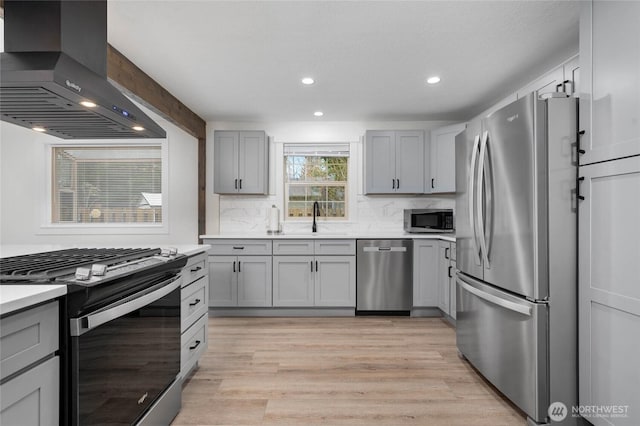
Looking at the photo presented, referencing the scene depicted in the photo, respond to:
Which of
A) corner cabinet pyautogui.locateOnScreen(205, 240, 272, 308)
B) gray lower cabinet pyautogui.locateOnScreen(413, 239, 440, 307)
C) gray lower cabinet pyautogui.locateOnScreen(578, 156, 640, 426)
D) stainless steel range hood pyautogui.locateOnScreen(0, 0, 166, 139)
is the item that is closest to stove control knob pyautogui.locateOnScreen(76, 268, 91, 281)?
stainless steel range hood pyautogui.locateOnScreen(0, 0, 166, 139)

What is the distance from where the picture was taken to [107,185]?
4539mm

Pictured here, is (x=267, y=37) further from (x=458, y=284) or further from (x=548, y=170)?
(x=458, y=284)

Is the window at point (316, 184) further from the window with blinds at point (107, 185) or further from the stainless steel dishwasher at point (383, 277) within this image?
the window with blinds at point (107, 185)

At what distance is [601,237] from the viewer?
1598 mm

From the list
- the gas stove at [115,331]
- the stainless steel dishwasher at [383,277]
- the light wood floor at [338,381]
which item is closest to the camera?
the gas stove at [115,331]

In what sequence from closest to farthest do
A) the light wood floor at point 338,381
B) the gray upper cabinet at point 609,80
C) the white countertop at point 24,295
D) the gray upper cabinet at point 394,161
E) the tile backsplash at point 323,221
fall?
the white countertop at point 24,295, the gray upper cabinet at point 609,80, the light wood floor at point 338,381, the gray upper cabinet at point 394,161, the tile backsplash at point 323,221

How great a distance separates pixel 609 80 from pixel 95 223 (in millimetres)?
5455

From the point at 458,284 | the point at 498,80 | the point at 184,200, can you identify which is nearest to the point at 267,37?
the point at 498,80

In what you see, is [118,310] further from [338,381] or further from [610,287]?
[610,287]

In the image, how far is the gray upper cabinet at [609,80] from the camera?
1434 mm

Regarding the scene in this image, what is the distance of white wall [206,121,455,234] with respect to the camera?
4500mm

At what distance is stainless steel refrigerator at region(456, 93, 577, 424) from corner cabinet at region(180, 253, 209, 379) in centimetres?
199

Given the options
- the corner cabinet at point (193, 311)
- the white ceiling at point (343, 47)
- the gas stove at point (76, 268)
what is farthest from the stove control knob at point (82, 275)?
the white ceiling at point (343, 47)

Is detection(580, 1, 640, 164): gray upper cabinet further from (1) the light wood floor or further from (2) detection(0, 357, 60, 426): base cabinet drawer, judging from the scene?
(2) detection(0, 357, 60, 426): base cabinet drawer
